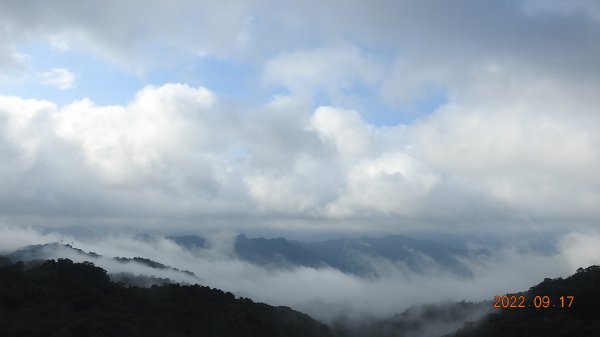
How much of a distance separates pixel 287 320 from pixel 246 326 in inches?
1934

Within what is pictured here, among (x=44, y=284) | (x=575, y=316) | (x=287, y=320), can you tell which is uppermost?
(x=44, y=284)

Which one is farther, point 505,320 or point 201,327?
point 201,327

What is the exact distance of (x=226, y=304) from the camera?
14288cm

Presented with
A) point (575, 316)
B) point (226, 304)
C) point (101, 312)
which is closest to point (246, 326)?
point (226, 304)

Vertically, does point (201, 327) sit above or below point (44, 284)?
below

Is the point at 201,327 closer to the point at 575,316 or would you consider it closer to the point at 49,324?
the point at 49,324

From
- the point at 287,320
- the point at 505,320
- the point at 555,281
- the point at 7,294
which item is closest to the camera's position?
the point at 7,294

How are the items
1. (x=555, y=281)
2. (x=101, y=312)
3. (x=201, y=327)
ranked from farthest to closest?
(x=555, y=281) → (x=201, y=327) → (x=101, y=312)

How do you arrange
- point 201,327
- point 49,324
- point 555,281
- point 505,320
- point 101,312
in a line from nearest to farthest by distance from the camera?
point 49,324
point 101,312
point 505,320
point 201,327
point 555,281

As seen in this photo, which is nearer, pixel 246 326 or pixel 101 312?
pixel 101 312

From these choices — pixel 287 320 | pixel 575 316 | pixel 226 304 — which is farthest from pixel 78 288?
pixel 575 316

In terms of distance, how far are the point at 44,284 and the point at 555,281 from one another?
141 m

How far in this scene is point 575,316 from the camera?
104188mm

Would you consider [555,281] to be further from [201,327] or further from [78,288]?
[78,288]
